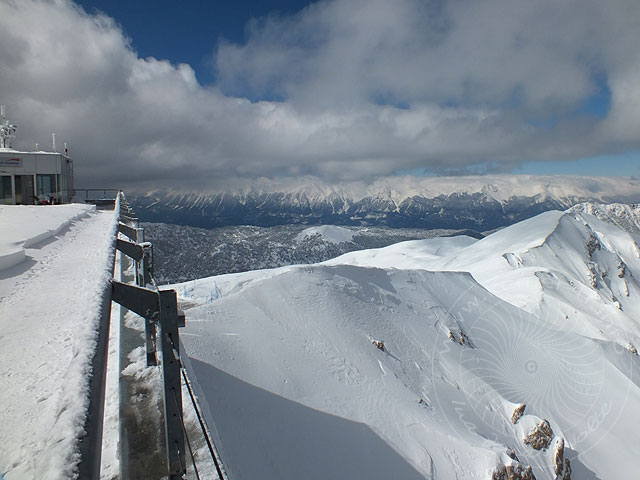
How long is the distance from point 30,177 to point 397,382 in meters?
25.9

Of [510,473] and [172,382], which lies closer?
[172,382]

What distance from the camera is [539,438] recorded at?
19.8 metres

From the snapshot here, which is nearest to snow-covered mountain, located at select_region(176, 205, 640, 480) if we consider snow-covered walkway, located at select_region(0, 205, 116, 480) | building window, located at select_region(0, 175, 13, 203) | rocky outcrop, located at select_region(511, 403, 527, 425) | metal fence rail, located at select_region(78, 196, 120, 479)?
rocky outcrop, located at select_region(511, 403, 527, 425)

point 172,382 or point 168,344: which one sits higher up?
point 168,344

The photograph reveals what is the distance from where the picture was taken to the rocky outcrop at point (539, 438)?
64.4 feet

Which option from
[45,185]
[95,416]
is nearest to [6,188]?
[45,185]

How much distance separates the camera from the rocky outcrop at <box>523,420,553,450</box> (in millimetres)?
19641

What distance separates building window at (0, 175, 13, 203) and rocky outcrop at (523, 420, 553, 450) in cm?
3410

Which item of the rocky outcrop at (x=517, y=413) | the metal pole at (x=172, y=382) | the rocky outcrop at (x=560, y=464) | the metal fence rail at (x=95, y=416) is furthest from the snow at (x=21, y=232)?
the rocky outcrop at (x=560, y=464)

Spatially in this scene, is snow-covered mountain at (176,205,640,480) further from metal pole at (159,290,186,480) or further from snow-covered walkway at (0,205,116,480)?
snow-covered walkway at (0,205,116,480)

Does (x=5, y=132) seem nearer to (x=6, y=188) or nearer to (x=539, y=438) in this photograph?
(x=6, y=188)

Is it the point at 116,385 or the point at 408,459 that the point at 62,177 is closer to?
the point at 116,385

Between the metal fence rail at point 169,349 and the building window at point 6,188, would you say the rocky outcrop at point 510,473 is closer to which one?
the metal fence rail at point 169,349

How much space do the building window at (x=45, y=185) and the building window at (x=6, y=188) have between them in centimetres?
135
